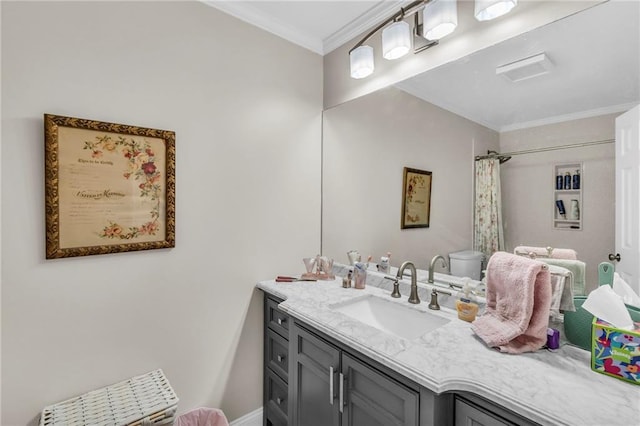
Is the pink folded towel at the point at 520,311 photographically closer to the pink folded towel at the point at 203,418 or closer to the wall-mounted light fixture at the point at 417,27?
the wall-mounted light fixture at the point at 417,27

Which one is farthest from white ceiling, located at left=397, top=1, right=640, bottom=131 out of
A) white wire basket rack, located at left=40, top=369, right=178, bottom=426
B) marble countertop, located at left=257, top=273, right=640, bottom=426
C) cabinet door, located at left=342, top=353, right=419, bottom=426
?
white wire basket rack, located at left=40, top=369, right=178, bottom=426

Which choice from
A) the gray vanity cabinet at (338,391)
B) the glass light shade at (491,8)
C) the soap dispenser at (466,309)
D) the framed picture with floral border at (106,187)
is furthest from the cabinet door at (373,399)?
the glass light shade at (491,8)

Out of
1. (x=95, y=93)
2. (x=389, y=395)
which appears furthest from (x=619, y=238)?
(x=95, y=93)

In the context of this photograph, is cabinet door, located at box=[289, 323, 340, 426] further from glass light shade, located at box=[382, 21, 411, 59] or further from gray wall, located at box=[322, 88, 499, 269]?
glass light shade, located at box=[382, 21, 411, 59]

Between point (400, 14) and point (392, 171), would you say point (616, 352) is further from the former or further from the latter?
point (400, 14)

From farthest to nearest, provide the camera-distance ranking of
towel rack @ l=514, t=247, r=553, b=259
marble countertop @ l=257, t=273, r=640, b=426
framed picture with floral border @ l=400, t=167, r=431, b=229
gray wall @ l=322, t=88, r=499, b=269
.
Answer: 1. framed picture with floral border @ l=400, t=167, r=431, b=229
2. gray wall @ l=322, t=88, r=499, b=269
3. towel rack @ l=514, t=247, r=553, b=259
4. marble countertop @ l=257, t=273, r=640, b=426

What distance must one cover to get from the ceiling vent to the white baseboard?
238 centimetres

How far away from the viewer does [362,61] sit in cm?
191

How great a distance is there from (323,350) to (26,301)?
1.29m

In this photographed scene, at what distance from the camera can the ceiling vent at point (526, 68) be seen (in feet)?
4.15

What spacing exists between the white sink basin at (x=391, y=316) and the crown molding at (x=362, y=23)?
171 centimetres

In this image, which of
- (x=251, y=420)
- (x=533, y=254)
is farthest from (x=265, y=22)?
(x=251, y=420)

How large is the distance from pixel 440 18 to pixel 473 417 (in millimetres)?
1642

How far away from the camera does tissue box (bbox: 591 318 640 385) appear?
2.92 feet
